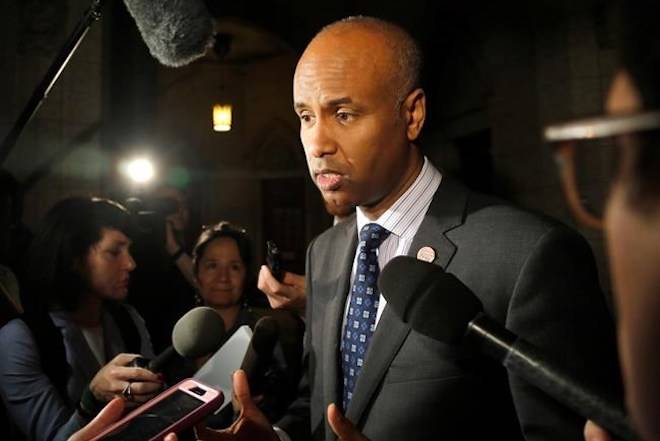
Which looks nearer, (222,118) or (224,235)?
(224,235)

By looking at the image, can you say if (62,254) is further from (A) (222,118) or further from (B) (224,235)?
(A) (222,118)

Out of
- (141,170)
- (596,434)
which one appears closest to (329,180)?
(596,434)

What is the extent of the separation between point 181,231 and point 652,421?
9.99 feet

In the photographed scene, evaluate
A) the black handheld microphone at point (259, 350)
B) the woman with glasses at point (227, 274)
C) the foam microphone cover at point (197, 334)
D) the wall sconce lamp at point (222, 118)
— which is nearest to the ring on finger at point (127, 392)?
the foam microphone cover at point (197, 334)

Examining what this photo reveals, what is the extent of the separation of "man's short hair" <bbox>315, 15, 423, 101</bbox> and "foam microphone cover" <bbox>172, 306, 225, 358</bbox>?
68cm

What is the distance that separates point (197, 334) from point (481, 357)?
0.64 metres

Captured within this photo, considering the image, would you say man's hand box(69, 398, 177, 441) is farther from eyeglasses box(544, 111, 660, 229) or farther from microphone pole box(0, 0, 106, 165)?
eyeglasses box(544, 111, 660, 229)

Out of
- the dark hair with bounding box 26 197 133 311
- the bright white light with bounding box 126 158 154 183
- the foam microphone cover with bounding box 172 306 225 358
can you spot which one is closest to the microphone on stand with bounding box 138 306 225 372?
the foam microphone cover with bounding box 172 306 225 358

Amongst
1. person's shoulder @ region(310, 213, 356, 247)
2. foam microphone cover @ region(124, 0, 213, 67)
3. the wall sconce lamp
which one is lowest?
person's shoulder @ region(310, 213, 356, 247)

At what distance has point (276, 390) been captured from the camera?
1.64 m

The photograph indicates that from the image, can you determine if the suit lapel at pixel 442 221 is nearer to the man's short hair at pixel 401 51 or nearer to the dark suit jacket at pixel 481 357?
the dark suit jacket at pixel 481 357

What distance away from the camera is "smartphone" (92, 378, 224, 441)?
0.96m

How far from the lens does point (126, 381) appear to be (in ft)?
4.41

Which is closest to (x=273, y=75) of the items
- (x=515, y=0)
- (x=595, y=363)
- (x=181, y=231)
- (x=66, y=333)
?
(x=515, y=0)
